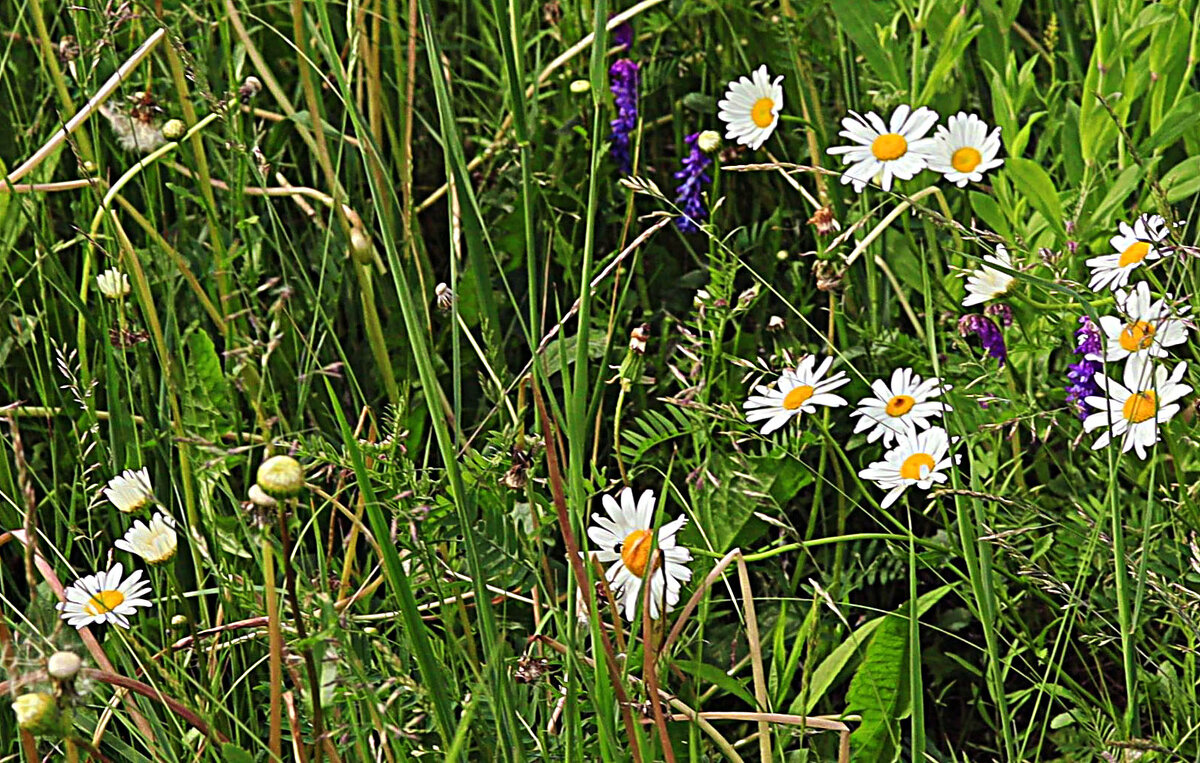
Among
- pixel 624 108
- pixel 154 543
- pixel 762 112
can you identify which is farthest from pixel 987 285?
pixel 154 543

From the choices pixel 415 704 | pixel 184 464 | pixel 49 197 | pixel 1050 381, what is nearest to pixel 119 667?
pixel 184 464

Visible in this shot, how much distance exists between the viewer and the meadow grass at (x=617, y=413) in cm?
73

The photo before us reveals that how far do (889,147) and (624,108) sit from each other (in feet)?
1.27

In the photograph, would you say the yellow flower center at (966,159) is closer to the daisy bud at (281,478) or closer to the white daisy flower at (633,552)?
the white daisy flower at (633,552)

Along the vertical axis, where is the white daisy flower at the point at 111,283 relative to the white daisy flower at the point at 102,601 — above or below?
above

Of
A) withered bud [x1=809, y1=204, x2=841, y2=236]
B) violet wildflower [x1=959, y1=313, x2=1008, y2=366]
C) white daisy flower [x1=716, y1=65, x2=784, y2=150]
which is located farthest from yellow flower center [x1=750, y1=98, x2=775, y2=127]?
violet wildflower [x1=959, y1=313, x2=1008, y2=366]

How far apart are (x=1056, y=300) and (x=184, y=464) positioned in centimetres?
67

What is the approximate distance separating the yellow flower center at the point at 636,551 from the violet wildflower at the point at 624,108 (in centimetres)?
56

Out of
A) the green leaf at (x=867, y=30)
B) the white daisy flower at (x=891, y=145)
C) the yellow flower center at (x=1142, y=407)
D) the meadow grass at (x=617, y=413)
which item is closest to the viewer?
the meadow grass at (x=617, y=413)

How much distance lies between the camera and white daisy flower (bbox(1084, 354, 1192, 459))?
820 mm

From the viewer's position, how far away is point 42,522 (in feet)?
3.54

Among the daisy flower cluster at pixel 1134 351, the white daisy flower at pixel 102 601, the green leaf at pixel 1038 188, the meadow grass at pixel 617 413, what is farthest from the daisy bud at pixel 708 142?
the white daisy flower at pixel 102 601

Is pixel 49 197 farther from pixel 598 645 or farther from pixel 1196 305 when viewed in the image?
pixel 1196 305

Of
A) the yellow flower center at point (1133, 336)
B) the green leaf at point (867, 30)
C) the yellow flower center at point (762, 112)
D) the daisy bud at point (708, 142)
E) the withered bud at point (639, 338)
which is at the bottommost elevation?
the yellow flower center at point (1133, 336)
